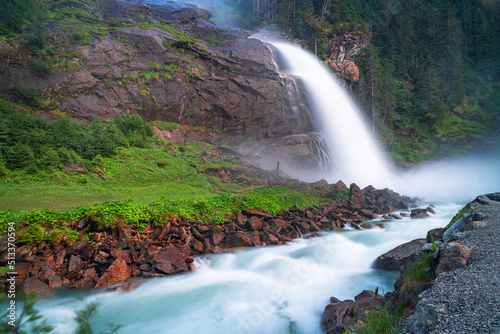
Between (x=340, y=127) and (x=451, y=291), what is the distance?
1144 inches

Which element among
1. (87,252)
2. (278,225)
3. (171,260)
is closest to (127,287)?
(171,260)

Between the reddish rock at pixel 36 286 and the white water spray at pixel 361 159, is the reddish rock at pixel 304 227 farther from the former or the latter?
the white water spray at pixel 361 159

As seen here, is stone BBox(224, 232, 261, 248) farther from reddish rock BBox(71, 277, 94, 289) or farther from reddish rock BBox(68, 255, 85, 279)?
reddish rock BBox(68, 255, 85, 279)

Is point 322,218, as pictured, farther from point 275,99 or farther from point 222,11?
point 222,11

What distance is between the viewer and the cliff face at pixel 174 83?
69.4 ft

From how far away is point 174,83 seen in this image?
25.9 metres

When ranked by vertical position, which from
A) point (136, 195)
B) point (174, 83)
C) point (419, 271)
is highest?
point (174, 83)

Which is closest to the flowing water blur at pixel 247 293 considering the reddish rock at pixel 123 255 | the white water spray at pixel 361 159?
the reddish rock at pixel 123 255

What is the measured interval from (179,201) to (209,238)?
2220mm

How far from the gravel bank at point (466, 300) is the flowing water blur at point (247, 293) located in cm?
308

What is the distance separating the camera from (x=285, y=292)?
24.2 feet

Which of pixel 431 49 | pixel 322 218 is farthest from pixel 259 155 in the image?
pixel 431 49

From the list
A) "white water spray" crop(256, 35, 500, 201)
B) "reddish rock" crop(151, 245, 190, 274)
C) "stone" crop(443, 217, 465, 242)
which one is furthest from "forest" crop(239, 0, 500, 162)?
"reddish rock" crop(151, 245, 190, 274)

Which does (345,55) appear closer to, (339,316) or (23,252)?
(339,316)
